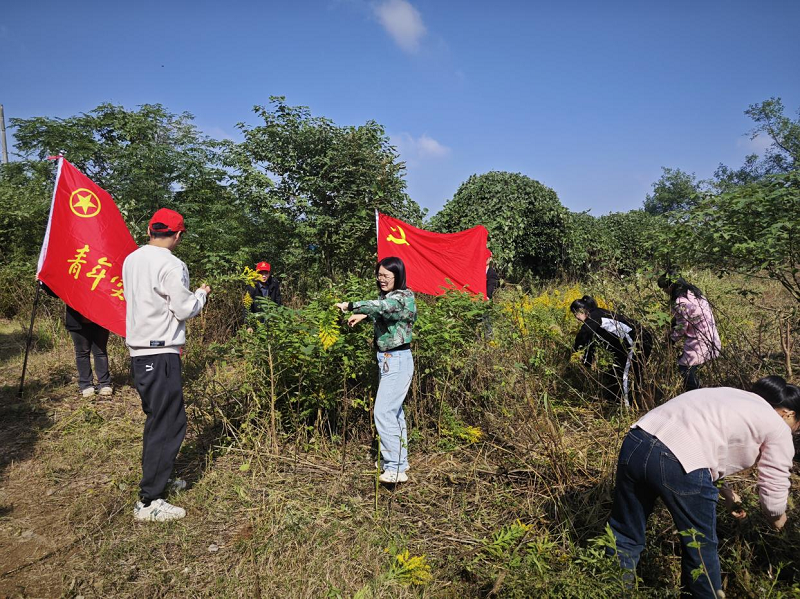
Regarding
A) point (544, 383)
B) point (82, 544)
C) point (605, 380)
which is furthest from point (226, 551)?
point (605, 380)

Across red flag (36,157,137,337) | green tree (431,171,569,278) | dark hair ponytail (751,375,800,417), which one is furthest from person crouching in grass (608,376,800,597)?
green tree (431,171,569,278)

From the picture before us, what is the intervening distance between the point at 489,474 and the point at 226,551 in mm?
1688

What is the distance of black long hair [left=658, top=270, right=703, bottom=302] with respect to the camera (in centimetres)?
371

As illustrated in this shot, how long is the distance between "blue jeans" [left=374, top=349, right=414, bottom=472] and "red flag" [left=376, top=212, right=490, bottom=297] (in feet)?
11.0

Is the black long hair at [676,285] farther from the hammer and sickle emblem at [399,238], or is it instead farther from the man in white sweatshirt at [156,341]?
the hammer and sickle emblem at [399,238]

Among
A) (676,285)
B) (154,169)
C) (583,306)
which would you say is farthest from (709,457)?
(154,169)

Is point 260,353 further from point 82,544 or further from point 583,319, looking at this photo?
point 583,319

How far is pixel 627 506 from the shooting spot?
87.0 inches

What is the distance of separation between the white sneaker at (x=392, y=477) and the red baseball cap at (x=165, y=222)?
202 cm

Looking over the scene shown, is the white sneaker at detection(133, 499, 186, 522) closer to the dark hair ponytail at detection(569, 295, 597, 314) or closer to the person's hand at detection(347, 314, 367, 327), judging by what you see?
the person's hand at detection(347, 314, 367, 327)

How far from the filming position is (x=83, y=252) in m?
4.70

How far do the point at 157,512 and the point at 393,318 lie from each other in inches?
71.2

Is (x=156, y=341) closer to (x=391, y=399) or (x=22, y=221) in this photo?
(x=391, y=399)

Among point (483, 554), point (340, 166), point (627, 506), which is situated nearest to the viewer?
point (627, 506)
